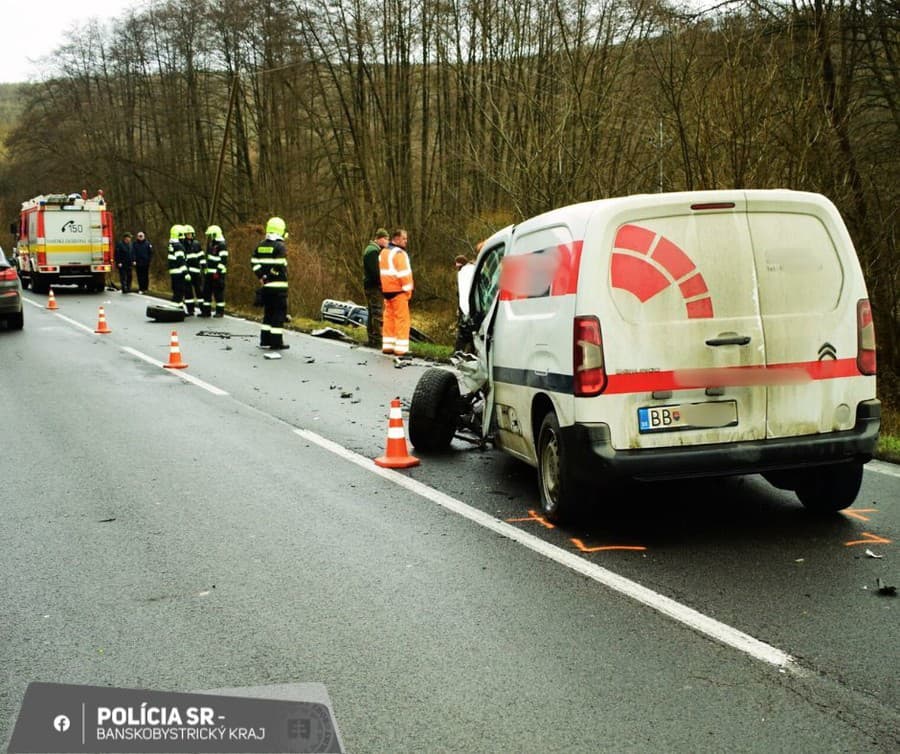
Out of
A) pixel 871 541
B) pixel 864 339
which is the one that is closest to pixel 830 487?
pixel 871 541

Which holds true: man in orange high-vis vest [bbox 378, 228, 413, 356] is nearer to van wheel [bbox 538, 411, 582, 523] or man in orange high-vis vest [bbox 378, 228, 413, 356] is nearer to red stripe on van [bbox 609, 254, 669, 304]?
van wheel [bbox 538, 411, 582, 523]

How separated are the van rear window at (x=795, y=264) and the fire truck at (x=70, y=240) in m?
32.2

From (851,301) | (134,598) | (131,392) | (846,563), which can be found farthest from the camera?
(131,392)

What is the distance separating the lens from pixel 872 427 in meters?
6.25

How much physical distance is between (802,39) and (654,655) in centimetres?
1142

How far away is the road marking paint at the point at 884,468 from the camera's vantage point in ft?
25.9

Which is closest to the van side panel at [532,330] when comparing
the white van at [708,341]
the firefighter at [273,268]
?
the white van at [708,341]

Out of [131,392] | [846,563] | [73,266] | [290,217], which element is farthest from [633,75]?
[73,266]

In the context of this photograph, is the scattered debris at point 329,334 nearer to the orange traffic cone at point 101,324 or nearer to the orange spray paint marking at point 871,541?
the orange traffic cone at point 101,324

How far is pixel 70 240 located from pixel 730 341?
32.5 m

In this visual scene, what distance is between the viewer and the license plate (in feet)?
19.5

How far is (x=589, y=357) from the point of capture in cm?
593

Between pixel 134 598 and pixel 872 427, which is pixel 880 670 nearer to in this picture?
pixel 872 427

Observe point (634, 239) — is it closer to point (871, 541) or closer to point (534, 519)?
point (534, 519)
